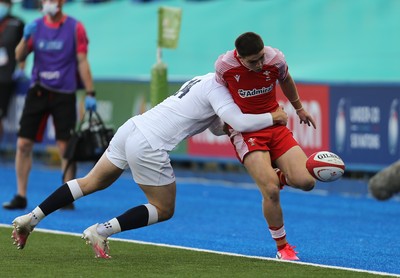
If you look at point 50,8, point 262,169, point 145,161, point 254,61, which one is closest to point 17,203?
point 50,8

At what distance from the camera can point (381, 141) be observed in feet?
55.7

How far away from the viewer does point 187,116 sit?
10133mm

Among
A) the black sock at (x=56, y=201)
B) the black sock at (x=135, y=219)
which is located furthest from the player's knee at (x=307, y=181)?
the black sock at (x=56, y=201)

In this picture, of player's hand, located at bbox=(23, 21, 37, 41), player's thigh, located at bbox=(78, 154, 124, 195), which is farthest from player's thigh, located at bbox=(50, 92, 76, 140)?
player's thigh, located at bbox=(78, 154, 124, 195)

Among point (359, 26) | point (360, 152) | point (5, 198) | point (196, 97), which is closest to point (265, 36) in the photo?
point (359, 26)

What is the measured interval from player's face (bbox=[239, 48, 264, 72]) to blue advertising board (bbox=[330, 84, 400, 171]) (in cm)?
709

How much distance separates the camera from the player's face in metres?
9.82

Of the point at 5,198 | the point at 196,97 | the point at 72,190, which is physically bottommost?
the point at 5,198

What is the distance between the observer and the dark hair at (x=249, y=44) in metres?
9.77

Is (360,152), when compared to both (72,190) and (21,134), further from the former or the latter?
(72,190)

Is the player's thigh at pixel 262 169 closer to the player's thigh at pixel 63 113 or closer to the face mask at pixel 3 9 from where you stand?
the player's thigh at pixel 63 113

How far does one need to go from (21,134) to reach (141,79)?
238 inches

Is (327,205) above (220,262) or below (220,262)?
below

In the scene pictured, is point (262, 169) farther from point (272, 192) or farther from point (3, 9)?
point (3, 9)
